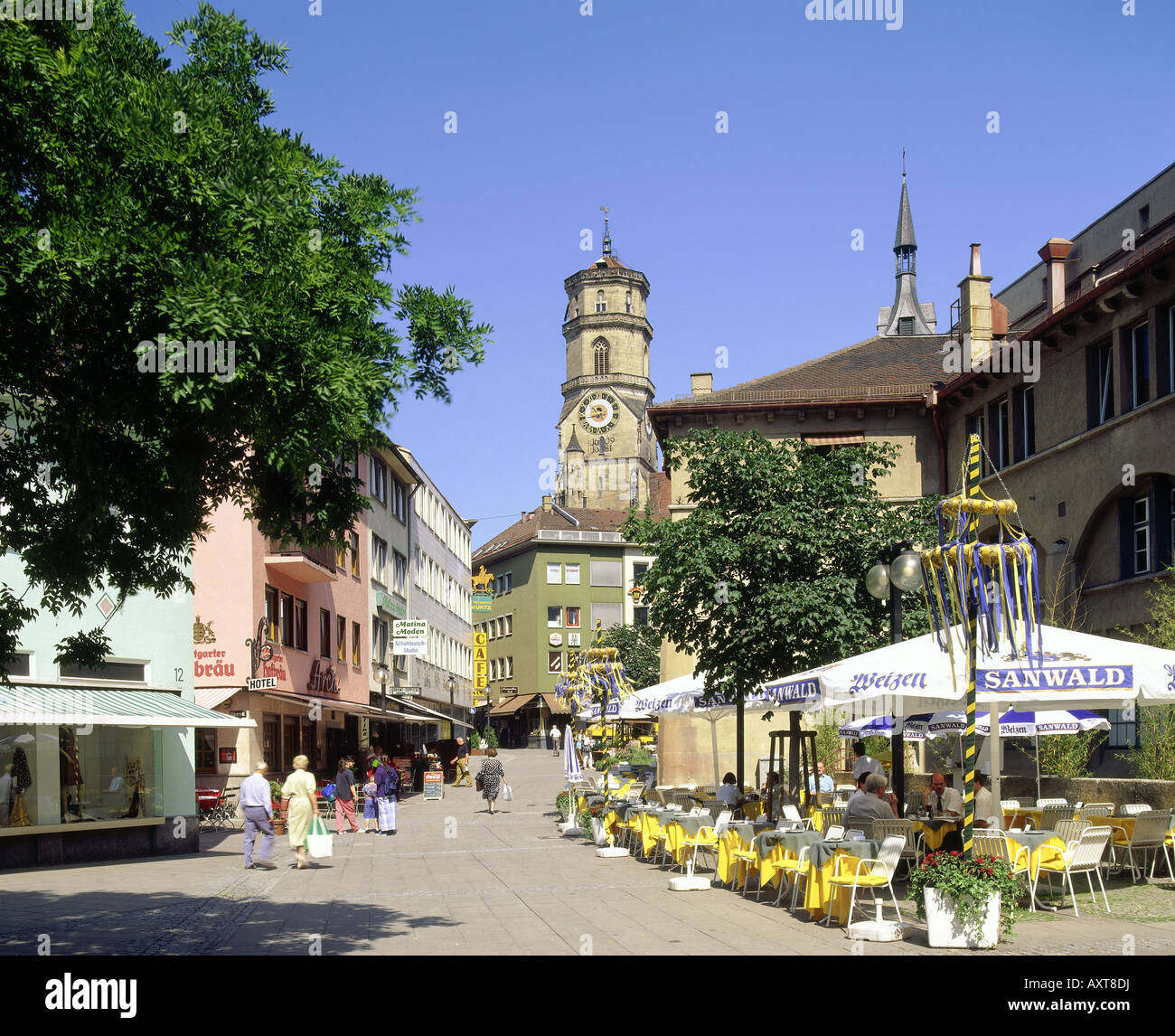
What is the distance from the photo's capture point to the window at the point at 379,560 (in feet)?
154

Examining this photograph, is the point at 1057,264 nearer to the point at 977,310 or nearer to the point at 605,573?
the point at 977,310

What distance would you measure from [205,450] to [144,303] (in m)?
1.53

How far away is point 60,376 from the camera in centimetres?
936

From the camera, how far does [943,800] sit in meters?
16.8

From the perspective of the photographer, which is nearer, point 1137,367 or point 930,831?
point 930,831

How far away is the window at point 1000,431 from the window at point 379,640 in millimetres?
22786

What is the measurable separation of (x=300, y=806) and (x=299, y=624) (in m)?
15.0

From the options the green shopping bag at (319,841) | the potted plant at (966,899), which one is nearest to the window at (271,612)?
the green shopping bag at (319,841)

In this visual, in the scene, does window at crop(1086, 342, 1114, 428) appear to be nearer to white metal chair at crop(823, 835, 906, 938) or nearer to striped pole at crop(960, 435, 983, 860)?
striped pole at crop(960, 435, 983, 860)

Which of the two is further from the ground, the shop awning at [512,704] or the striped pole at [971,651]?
the striped pole at [971,651]

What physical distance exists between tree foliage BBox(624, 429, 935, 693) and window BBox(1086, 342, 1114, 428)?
295 inches

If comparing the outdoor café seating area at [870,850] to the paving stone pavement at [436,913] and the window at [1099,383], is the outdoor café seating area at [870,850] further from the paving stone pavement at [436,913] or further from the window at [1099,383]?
the window at [1099,383]

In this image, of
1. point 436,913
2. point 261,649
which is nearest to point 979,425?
point 261,649

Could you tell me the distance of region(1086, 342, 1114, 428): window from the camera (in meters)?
27.3
